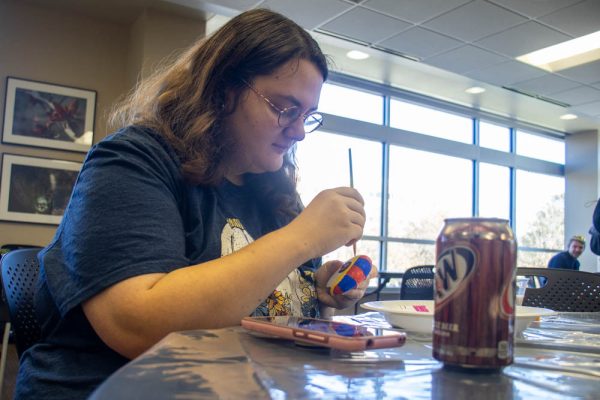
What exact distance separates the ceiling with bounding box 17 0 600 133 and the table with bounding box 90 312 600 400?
10.9 ft

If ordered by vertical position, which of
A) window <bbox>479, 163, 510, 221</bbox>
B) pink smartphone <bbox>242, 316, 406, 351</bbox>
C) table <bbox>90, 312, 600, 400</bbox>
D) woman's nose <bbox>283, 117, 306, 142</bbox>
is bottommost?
table <bbox>90, 312, 600, 400</bbox>

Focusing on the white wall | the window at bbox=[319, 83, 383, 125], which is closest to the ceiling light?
the window at bbox=[319, 83, 383, 125]

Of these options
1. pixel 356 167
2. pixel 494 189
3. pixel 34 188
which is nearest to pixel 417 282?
pixel 356 167

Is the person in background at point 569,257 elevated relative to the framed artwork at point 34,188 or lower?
lower

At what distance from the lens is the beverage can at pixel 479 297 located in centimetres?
46

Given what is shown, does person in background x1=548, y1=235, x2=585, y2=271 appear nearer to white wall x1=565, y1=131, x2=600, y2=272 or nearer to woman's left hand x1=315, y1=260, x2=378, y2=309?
white wall x1=565, y1=131, x2=600, y2=272

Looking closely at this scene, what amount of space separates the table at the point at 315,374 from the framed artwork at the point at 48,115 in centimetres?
431

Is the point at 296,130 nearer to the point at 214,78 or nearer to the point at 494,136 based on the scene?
the point at 214,78

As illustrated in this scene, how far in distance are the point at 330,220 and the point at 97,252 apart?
0.34 meters

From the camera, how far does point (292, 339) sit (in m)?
0.58

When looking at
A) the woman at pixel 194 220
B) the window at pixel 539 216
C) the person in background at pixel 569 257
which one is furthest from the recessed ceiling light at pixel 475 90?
the woman at pixel 194 220

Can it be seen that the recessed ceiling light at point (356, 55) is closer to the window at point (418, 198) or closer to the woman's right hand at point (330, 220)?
the window at point (418, 198)

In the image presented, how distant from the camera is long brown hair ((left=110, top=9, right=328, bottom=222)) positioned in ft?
3.39

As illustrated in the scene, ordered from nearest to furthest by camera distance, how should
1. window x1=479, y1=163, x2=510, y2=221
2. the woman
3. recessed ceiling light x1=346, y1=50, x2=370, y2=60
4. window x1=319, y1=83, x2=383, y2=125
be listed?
the woman → recessed ceiling light x1=346, y1=50, x2=370, y2=60 → window x1=319, y1=83, x2=383, y2=125 → window x1=479, y1=163, x2=510, y2=221
